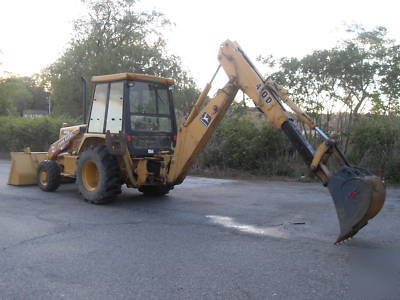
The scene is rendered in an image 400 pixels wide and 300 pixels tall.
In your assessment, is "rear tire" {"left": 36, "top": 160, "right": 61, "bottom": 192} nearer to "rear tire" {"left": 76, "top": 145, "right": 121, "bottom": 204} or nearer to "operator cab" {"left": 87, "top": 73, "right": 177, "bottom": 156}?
"rear tire" {"left": 76, "top": 145, "right": 121, "bottom": 204}

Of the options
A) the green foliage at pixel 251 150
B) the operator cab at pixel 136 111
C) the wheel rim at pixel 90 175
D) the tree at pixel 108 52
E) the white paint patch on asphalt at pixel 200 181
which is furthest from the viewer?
the tree at pixel 108 52

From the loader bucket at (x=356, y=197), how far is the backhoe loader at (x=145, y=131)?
1104mm

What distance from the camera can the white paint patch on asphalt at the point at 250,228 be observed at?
6.84 meters

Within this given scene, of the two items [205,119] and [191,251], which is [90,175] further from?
[191,251]

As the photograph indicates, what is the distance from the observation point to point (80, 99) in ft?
95.4

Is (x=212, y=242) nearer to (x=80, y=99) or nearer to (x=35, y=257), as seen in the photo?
(x=35, y=257)

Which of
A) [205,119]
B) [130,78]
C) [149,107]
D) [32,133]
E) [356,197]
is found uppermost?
[130,78]

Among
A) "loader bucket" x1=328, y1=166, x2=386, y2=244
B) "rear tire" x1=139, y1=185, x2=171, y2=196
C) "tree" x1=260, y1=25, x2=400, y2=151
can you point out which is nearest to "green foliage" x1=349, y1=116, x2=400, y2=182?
"tree" x1=260, y1=25, x2=400, y2=151

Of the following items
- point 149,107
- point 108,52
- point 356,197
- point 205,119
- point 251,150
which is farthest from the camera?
point 108,52

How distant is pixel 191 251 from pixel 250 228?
5.08 feet

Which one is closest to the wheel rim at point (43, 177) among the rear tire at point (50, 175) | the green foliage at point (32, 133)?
the rear tire at point (50, 175)

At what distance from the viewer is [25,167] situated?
38.5 feet

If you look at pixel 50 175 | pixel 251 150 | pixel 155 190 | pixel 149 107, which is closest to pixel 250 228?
pixel 155 190

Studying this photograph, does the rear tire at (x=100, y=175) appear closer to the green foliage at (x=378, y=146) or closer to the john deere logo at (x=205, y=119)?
the john deere logo at (x=205, y=119)
